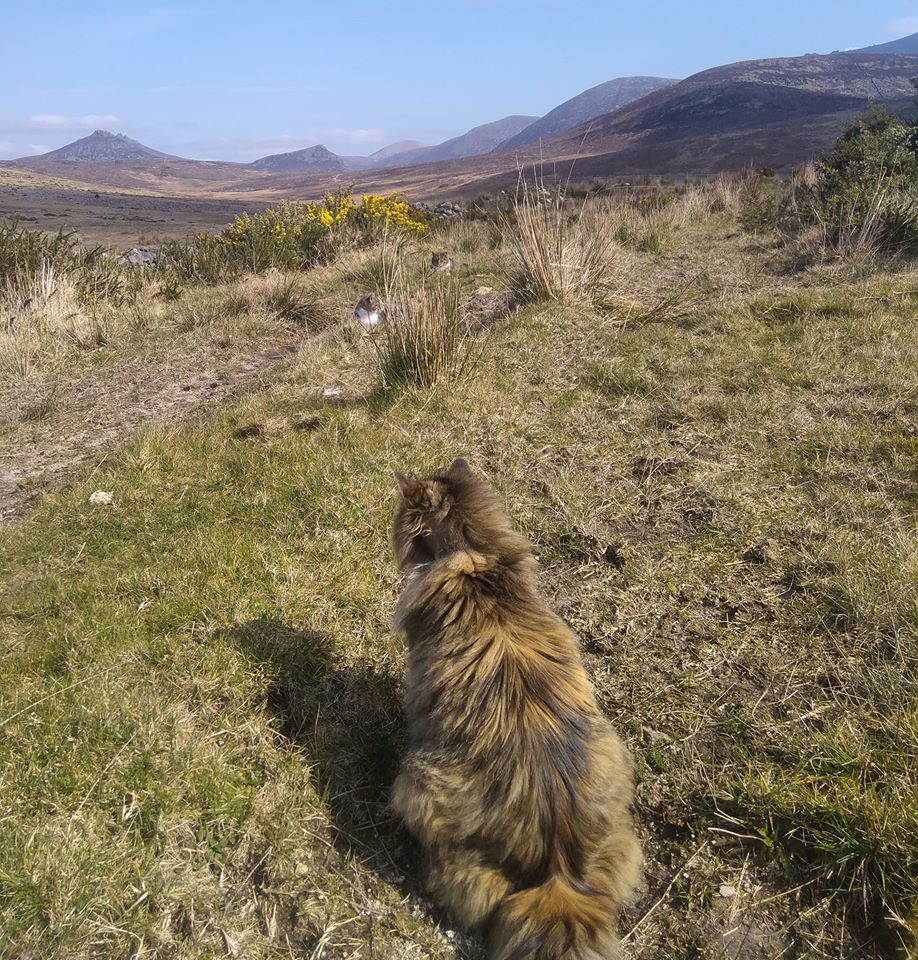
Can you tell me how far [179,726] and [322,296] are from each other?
25.8ft

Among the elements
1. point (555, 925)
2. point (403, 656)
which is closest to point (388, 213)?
point (403, 656)

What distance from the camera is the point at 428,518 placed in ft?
7.08

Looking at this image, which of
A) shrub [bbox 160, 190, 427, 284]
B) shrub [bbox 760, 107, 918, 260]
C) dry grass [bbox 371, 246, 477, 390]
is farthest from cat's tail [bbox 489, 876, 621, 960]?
shrub [bbox 160, 190, 427, 284]

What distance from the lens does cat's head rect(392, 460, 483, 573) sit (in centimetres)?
210

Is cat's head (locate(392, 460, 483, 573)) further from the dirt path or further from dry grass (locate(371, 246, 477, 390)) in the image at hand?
the dirt path

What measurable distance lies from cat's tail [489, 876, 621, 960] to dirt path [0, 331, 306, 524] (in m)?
4.27

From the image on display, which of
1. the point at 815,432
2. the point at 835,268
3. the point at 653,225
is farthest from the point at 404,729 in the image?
the point at 653,225

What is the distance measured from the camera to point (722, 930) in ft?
5.55

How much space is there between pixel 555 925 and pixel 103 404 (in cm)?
630

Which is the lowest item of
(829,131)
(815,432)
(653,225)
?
(815,432)

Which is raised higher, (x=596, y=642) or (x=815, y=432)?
(x=815, y=432)

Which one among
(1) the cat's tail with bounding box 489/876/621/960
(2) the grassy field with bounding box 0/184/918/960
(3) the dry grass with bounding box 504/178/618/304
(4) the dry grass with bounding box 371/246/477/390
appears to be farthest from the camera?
(3) the dry grass with bounding box 504/178/618/304

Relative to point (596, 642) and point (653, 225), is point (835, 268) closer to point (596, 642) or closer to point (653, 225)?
point (653, 225)

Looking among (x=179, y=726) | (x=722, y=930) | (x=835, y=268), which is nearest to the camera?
(x=722, y=930)
